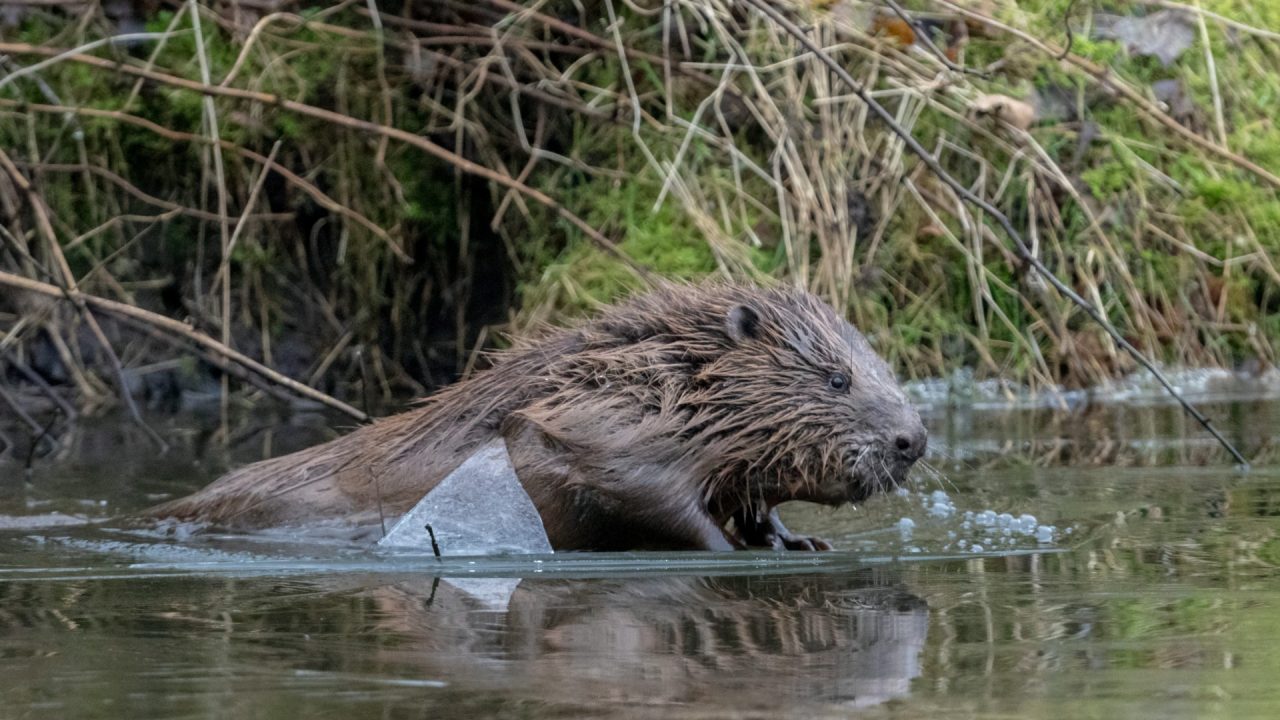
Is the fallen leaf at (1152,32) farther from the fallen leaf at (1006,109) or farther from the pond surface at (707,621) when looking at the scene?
the pond surface at (707,621)

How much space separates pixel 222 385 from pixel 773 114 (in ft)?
8.94

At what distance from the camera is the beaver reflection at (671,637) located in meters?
2.13

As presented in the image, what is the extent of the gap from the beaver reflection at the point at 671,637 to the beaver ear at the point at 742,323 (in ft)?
3.28

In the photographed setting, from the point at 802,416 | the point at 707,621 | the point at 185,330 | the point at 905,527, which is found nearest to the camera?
the point at 707,621

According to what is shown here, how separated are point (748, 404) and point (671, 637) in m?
1.52

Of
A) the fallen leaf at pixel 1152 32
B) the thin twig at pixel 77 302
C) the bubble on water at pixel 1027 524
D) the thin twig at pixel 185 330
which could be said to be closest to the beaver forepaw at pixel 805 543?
the bubble on water at pixel 1027 524

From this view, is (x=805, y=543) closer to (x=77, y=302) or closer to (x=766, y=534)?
(x=766, y=534)

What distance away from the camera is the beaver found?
12.5 feet

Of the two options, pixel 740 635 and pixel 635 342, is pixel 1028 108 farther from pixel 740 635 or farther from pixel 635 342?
pixel 740 635

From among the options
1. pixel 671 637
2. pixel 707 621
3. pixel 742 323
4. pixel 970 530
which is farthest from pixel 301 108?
pixel 671 637

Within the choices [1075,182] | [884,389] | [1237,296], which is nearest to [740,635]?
[884,389]

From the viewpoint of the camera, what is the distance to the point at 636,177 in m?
7.17

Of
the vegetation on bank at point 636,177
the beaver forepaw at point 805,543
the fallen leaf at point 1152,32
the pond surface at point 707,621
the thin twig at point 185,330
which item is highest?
the fallen leaf at point 1152,32

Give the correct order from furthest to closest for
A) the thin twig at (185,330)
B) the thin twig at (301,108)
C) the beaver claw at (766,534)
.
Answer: the thin twig at (301,108)
the thin twig at (185,330)
the beaver claw at (766,534)
